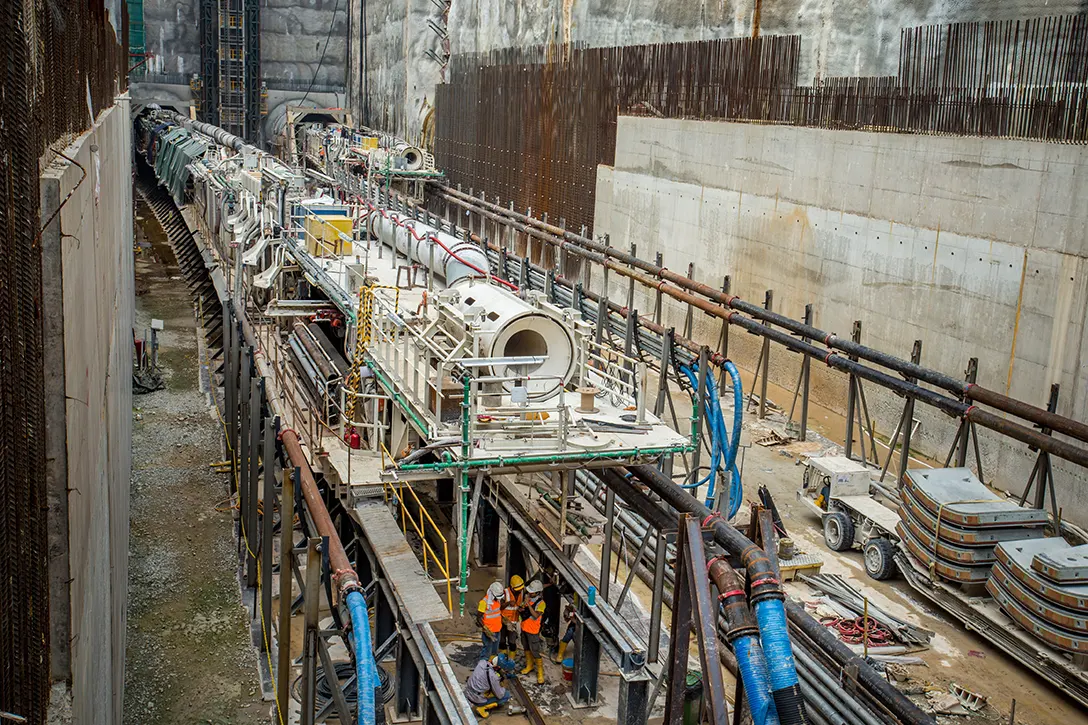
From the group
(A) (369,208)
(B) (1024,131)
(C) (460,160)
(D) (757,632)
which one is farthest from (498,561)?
(C) (460,160)

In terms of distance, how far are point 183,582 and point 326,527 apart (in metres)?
6.87

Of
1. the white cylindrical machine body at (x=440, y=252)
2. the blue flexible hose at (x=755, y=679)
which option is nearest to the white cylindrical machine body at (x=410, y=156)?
the white cylindrical machine body at (x=440, y=252)

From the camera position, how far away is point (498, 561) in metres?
17.5

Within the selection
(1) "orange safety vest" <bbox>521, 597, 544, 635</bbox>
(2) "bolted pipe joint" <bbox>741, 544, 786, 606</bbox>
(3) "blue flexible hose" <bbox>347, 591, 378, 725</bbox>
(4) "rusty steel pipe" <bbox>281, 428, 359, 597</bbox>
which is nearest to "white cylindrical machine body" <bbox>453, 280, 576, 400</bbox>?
(4) "rusty steel pipe" <bbox>281, 428, 359, 597</bbox>

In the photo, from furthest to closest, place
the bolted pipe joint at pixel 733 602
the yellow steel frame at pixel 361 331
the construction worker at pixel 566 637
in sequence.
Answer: the yellow steel frame at pixel 361 331 < the construction worker at pixel 566 637 < the bolted pipe joint at pixel 733 602

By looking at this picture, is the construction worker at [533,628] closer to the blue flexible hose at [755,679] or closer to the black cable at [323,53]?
the blue flexible hose at [755,679]

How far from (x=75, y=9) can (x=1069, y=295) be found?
1493 cm

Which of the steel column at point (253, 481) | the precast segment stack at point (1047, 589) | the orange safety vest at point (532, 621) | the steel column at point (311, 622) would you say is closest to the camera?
the steel column at point (311, 622)

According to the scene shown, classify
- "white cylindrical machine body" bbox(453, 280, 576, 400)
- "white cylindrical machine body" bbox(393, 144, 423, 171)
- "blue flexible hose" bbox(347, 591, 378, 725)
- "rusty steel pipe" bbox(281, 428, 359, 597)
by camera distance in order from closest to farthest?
"blue flexible hose" bbox(347, 591, 378, 725)
"rusty steel pipe" bbox(281, 428, 359, 597)
"white cylindrical machine body" bbox(453, 280, 576, 400)
"white cylindrical machine body" bbox(393, 144, 423, 171)

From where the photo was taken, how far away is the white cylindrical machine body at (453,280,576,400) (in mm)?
13367

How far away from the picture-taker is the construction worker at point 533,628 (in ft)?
45.6

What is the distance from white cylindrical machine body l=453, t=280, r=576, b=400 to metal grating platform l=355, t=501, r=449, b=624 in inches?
90.0

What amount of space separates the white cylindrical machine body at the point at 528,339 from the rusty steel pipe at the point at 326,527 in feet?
8.16

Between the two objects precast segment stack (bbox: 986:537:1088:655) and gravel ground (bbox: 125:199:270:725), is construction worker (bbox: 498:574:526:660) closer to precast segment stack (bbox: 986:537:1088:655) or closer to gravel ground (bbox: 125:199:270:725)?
gravel ground (bbox: 125:199:270:725)
